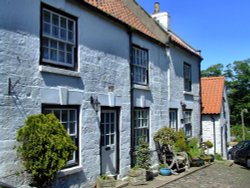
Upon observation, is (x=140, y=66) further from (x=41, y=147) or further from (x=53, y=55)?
(x=41, y=147)

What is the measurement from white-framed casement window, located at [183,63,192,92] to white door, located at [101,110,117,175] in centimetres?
833

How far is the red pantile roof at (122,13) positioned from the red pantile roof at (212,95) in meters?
10.7

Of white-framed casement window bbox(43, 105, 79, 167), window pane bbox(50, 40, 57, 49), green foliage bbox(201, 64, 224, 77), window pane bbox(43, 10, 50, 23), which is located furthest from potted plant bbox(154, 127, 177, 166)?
green foliage bbox(201, 64, 224, 77)

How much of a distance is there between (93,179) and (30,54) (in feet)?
14.2

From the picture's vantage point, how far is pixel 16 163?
7570mm

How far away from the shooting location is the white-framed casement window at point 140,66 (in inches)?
523

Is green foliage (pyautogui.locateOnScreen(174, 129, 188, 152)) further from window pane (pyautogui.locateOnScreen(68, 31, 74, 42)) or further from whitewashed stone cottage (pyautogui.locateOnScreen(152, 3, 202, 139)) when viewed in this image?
window pane (pyautogui.locateOnScreen(68, 31, 74, 42))

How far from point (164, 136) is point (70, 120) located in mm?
6005

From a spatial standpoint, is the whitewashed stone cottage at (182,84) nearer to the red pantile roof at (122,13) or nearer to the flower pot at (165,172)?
the red pantile roof at (122,13)

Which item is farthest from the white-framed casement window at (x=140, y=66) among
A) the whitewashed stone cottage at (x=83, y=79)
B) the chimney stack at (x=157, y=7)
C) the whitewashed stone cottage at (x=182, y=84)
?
the chimney stack at (x=157, y=7)

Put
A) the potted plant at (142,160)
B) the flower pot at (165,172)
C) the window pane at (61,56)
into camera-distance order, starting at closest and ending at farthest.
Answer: the window pane at (61,56), the potted plant at (142,160), the flower pot at (165,172)

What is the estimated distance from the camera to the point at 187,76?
63.3ft

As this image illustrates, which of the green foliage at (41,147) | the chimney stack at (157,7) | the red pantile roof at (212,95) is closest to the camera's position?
the green foliage at (41,147)

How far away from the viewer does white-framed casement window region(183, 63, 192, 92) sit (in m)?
19.0
